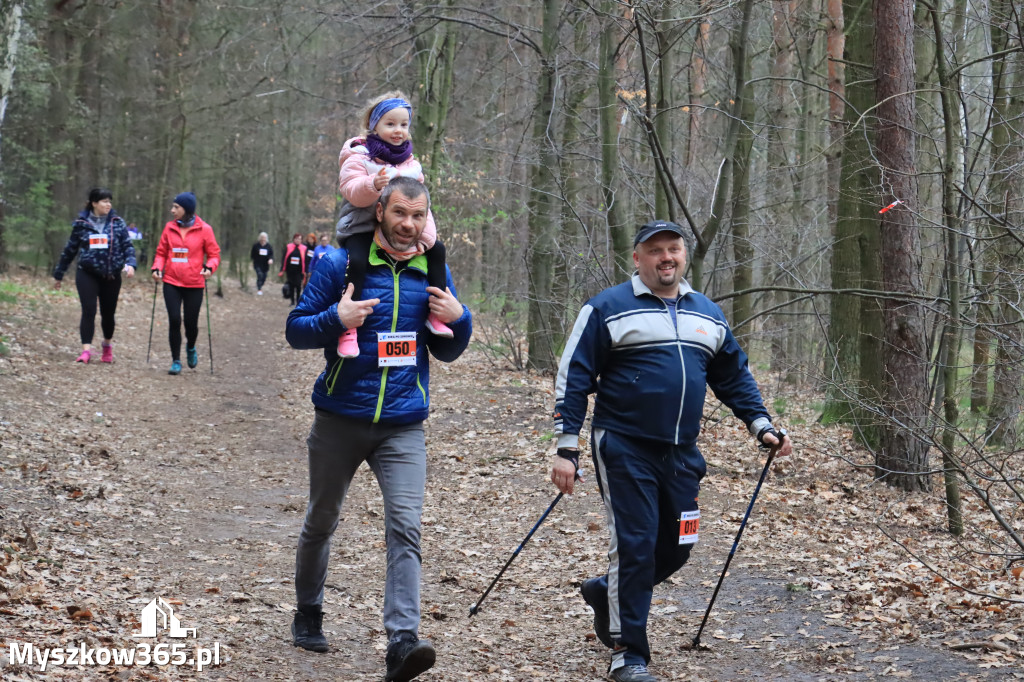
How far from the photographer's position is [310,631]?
4.81 m

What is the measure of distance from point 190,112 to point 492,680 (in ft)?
90.6

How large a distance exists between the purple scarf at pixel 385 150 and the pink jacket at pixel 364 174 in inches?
1.0

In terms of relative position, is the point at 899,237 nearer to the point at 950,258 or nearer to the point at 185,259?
the point at 950,258

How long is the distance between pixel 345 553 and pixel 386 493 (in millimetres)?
2585

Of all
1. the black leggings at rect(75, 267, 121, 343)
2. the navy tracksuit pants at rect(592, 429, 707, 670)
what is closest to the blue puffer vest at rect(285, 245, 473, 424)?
the navy tracksuit pants at rect(592, 429, 707, 670)

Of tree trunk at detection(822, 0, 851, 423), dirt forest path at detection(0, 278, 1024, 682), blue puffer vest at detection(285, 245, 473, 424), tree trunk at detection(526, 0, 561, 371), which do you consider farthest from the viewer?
tree trunk at detection(526, 0, 561, 371)

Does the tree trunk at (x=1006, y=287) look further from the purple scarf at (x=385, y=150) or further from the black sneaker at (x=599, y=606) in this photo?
the purple scarf at (x=385, y=150)

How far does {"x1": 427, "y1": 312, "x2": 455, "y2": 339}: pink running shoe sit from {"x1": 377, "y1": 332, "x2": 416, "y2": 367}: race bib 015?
4.0 inches

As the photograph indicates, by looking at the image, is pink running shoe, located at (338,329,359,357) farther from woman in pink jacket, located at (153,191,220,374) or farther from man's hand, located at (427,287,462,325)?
woman in pink jacket, located at (153,191,220,374)

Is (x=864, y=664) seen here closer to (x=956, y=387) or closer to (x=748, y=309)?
(x=956, y=387)

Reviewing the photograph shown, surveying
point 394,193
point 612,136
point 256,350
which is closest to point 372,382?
point 394,193

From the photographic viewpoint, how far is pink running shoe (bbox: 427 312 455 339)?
14.9 feet

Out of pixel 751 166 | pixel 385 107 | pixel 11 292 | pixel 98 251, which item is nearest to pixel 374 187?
pixel 385 107

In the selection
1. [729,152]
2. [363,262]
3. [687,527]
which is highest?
[729,152]
